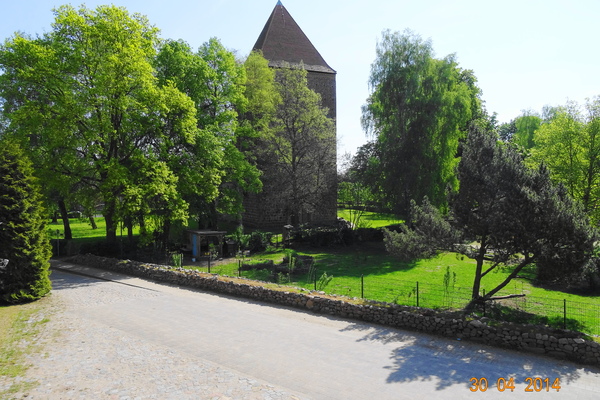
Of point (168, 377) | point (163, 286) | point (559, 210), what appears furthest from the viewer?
point (163, 286)

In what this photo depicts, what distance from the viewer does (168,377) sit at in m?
8.98

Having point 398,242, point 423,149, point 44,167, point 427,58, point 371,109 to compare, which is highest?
point 427,58

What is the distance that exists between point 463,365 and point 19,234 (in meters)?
14.5

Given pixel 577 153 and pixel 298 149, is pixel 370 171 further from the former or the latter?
pixel 577 153

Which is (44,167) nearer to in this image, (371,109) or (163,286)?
(163,286)

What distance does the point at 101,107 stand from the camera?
21359 mm

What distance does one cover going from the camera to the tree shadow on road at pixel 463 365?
8.93 metres

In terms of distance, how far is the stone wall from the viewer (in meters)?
10.0

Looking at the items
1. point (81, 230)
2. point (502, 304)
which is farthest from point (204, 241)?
point (81, 230)

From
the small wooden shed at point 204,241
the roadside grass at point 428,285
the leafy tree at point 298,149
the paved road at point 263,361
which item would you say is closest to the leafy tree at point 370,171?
the leafy tree at point 298,149

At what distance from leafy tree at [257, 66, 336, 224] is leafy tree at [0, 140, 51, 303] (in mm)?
16749

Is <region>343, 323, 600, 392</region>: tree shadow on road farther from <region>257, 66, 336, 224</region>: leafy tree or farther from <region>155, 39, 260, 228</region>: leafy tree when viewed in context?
<region>257, 66, 336, 224</region>: leafy tree

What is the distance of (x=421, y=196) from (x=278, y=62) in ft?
55.4

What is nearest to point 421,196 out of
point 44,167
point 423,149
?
point 423,149
